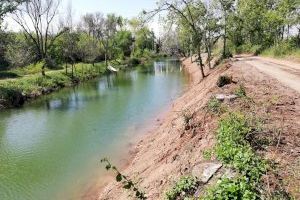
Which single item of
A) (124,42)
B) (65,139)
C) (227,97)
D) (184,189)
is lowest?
(65,139)

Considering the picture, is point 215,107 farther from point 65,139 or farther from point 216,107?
point 65,139

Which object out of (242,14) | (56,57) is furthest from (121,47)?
(242,14)

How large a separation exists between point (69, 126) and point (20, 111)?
9.88 metres

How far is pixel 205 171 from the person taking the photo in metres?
9.21

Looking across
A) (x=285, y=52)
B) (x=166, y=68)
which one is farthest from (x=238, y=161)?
(x=166, y=68)

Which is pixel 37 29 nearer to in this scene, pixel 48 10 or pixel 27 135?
pixel 48 10

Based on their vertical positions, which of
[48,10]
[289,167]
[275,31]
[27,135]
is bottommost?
[27,135]

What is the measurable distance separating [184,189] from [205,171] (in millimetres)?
725

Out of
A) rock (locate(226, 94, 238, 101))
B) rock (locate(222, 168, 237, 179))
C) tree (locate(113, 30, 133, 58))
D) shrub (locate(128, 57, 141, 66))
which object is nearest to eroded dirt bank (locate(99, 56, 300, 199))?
rock (locate(226, 94, 238, 101))

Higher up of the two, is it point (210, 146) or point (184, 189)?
point (210, 146)

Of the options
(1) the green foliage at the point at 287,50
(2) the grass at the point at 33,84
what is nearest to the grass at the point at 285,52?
(1) the green foliage at the point at 287,50

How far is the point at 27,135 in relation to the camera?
2502 centimetres

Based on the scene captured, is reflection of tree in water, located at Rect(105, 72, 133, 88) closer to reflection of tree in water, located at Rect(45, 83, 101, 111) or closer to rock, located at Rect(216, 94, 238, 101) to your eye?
reflection of tree in water, located at Rect(45, 83, 101, 111)

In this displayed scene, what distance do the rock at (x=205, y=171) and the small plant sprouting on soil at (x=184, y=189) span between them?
0.62 ft
